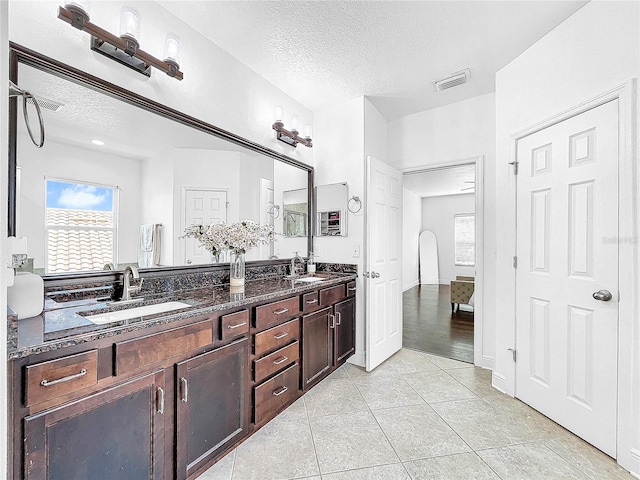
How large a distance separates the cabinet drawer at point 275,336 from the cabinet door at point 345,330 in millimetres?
588

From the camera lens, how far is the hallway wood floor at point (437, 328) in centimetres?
337

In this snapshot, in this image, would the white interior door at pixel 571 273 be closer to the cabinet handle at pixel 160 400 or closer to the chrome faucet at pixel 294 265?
the chrome faucet at pixel 294 265

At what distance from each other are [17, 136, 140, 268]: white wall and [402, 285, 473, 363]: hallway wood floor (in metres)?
3.09

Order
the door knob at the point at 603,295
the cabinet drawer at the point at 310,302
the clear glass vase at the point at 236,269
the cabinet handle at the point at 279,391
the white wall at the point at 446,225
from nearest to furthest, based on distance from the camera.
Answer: the door knob at the point at 603,295
the cabinet handle at the point at 279,391
the clear glass vase at the point at 236,269
the cabinet drawer at the point at 310,302
the white wall at the point at 446,225

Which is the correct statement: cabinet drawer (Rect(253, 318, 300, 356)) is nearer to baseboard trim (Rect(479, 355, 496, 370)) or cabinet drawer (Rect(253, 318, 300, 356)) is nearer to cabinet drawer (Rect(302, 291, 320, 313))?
cabinet drawer (Rect(302, 291, 320, 313))

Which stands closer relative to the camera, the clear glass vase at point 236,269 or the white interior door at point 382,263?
the clear glass vase at point 236,269

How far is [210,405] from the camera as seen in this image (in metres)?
1.52

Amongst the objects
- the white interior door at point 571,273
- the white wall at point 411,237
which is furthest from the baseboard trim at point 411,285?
the white interior door at point 571,273

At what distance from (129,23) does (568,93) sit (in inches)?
107

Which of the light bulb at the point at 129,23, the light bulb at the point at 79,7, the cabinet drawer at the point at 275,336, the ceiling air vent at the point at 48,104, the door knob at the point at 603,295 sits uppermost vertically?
the light bulb at the point at 129,23

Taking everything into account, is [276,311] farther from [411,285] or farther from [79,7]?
[411,285]

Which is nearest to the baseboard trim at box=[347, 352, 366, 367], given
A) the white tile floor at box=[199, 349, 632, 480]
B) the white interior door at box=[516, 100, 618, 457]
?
the white tile floor at box=[199, 349, 632, 480]

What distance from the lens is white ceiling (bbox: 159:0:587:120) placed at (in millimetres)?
1880

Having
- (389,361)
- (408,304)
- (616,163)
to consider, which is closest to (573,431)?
(389,361)
